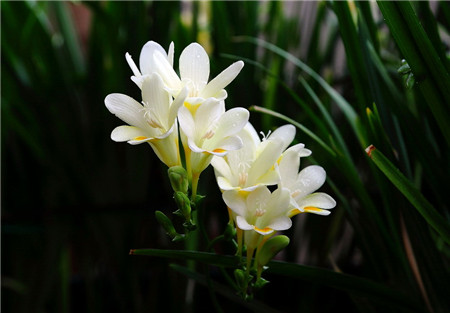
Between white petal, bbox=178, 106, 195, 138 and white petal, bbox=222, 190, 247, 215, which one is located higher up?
white petal, bbox=178, 106, 195, 138

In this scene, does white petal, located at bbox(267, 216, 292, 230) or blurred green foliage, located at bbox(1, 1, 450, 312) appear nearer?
white petal, located at bbox(267, 216, 292, 230)

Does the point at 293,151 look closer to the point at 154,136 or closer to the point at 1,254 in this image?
the point at 154,136

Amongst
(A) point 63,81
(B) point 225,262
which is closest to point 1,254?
(A) point 63,81

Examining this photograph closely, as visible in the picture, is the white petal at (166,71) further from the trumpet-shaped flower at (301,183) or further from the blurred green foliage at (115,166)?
the blurred green foliage at (115,166)

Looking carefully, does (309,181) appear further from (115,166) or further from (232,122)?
(115,166)

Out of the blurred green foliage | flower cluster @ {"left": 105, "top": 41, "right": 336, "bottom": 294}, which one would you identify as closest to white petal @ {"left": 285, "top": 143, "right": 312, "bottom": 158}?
flower cluster @ {"left": 105, "top": 41, "right": 336, "bottom": 294}

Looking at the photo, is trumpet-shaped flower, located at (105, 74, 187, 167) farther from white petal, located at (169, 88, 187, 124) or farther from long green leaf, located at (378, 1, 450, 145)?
long green leaf, located at (378, 1, 450, 145)

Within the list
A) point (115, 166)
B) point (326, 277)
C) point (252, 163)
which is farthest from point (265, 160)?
point (115, 166)

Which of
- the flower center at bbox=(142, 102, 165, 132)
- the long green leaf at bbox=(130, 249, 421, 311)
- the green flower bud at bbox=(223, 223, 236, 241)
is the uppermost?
the flower center at bbox=(142, 102, 165, 132)

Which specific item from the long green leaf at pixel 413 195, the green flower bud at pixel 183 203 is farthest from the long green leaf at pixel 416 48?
the green flower bud at pixel 183 203
